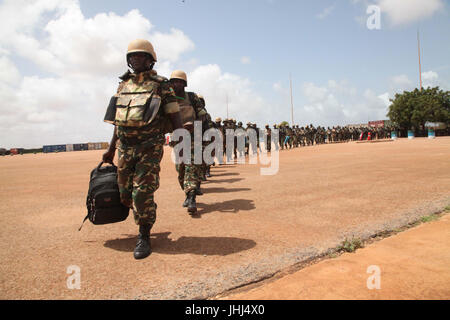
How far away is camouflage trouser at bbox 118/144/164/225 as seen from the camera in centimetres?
275

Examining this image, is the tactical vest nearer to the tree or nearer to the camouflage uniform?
the camouflage uniform

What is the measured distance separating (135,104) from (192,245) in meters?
1.54

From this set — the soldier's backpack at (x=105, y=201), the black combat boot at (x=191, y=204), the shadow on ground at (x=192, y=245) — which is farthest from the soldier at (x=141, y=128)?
the black combat boot at (x=191, y=204)

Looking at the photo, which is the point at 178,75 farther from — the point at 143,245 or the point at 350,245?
the point at 350,245

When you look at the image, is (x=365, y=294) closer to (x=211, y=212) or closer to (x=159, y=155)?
(x=159, y=155)

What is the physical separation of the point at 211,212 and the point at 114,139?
1841 millimetres

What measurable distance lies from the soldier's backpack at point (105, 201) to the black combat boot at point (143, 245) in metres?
0.37

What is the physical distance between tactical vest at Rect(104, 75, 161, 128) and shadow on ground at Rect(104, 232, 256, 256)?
1.26m

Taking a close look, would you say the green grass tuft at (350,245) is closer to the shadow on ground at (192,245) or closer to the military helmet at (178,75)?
the shadow on ground at (192,245)

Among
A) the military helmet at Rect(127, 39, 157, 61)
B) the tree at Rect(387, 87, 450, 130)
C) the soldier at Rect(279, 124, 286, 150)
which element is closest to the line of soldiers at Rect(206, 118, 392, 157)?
the soldier at Rect(279, 124, 286, 150)
